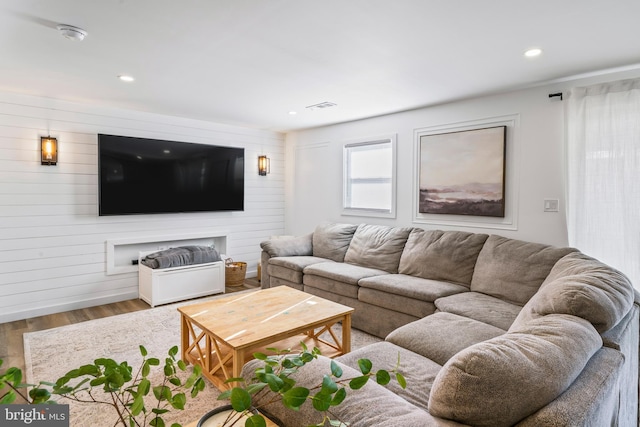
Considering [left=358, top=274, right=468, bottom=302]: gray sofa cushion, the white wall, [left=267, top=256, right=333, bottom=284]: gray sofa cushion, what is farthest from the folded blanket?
[left=358, top=274, right=468, bottom=302]: gray sofa cushion

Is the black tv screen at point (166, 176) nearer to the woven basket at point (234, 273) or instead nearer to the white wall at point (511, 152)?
the woven basket at point (234, 273)

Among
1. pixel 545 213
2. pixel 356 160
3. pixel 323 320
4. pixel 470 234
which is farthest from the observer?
pixel 356 160

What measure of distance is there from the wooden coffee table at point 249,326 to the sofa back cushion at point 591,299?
55.2 inches

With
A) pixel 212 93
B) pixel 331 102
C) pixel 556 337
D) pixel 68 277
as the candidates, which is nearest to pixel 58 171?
pixel 68 277

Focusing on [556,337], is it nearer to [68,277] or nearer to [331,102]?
[331,102]

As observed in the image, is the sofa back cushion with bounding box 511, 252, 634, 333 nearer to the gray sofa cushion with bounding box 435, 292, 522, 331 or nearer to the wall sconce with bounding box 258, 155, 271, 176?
the gray sofa cushion with bounding box 435, 292, 522, 331

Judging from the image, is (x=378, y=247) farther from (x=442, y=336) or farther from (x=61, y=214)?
(x=61, y=214)

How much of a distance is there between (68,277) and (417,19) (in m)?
4.37

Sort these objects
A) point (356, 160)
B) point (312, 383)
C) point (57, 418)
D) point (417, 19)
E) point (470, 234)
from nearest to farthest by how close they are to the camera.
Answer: point (57, 418) < point (312, 383) < point (417, 19) < point (470, 234) < point (356, 160)

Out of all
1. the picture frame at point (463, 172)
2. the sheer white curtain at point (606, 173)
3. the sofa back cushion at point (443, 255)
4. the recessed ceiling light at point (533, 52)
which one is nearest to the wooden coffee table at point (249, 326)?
the sofa back cushion at point (443, 255)

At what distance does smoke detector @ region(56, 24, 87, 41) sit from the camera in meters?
2.25

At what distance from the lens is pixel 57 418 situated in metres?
0.70

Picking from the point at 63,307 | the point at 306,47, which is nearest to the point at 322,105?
the point at 306,47

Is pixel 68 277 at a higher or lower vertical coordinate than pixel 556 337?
lower
